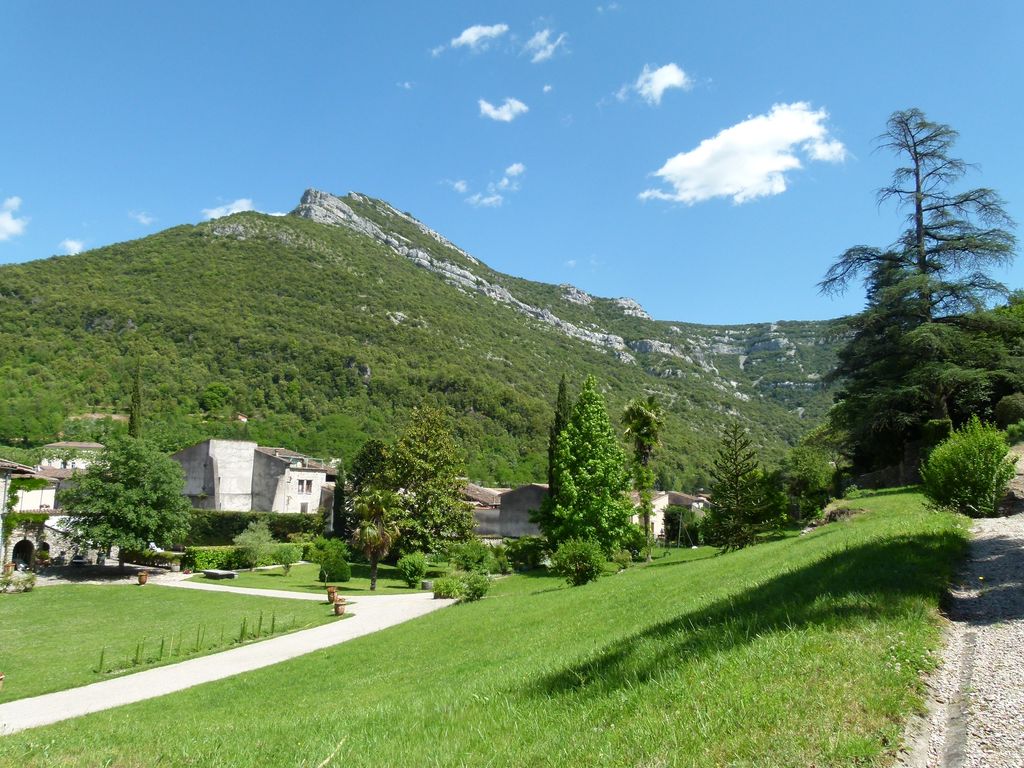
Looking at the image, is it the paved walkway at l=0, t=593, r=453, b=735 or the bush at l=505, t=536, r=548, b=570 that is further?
the bush at l=505, t=536, r=548, b=570

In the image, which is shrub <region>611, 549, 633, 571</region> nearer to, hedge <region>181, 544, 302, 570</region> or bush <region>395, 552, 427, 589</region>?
bush <region>395, 552, 427, 589</region>

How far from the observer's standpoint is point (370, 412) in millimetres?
96875

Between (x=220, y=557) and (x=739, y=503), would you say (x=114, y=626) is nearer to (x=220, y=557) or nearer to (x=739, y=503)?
(x=220, y=557)

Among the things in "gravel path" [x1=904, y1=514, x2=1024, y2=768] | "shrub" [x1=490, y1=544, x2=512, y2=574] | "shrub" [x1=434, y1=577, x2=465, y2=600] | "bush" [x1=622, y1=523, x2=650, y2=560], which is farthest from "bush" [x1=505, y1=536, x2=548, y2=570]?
"gravel path" [x1=904, y1=514, x2=1024, y2=768]

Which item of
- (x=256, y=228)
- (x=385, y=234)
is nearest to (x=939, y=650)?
(x=256, y=228)

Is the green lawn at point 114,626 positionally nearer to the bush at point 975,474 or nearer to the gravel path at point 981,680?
the gravel path at point 981,680

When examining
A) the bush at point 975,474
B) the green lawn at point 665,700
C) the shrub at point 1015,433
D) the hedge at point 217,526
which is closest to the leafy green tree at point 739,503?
the shrub at point 1015,433

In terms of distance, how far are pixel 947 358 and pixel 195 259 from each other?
129m

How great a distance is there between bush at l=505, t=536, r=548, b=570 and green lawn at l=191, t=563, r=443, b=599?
213 inches

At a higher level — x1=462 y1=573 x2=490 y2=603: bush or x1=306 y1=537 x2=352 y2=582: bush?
x1=462 y1=573 x2=490 y2=603: bush

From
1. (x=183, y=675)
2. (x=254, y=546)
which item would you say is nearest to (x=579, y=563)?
(x=183, y=675)

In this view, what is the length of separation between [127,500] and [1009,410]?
150ft

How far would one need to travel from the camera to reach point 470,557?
4397 centimetres

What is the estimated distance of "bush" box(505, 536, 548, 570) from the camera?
46.4 metres
